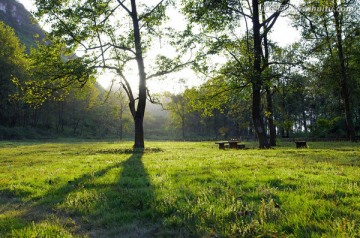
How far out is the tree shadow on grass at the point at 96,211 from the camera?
4.84 metres

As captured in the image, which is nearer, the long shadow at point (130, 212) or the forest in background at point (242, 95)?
the long shadow at point (130, 212)

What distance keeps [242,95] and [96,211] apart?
20.6 m

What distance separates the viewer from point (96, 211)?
5.79 m

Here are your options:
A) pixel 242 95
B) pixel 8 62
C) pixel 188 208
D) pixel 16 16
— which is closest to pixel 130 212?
pixel 188 208

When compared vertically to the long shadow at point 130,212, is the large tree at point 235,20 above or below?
above

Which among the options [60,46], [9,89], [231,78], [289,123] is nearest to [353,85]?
[289,123]

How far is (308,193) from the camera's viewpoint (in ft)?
19.5

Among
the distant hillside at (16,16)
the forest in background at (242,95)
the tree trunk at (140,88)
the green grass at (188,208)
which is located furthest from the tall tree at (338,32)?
the distant hillside at (16,16)

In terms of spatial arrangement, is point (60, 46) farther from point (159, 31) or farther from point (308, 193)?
point (308, 193)

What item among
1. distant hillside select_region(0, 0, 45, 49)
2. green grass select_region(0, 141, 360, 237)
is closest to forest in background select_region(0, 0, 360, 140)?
green grass select_region(0, 141, 360, 237)

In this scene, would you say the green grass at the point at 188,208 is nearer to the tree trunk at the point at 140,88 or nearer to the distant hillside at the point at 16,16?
the tree trunk at the point at 140,88

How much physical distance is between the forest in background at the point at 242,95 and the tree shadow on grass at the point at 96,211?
15.6 meters

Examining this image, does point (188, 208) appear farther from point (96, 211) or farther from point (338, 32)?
point (338, 32)

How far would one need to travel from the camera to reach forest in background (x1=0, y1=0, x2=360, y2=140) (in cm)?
2498
